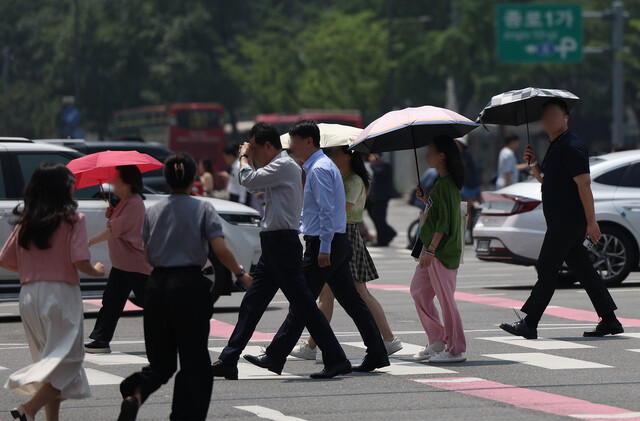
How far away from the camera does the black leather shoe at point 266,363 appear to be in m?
9.18

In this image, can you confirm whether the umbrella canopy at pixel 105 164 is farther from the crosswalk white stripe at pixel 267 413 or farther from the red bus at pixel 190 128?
the red bus at pixel 190 128

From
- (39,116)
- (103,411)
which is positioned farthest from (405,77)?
(103,411)

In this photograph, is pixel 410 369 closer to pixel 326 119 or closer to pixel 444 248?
pixel 444 248

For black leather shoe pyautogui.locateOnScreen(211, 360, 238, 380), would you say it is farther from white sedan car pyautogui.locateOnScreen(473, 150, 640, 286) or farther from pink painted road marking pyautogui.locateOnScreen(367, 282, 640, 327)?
white sedan car pyautogui.locateOnScreen(473, 150, 640, 286)

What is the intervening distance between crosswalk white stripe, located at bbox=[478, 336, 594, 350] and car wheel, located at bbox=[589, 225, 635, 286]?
441 cm

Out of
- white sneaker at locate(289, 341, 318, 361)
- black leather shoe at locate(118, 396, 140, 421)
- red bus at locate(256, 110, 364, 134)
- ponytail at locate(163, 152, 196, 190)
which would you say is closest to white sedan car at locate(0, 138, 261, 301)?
white sneaker at locate(289, 341, 318, 361)

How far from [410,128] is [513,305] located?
14.0ft

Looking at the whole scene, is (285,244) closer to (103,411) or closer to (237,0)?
(103,411)

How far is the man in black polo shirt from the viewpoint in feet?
35.2

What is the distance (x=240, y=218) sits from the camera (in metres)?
14.1

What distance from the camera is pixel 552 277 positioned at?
10.8 metres

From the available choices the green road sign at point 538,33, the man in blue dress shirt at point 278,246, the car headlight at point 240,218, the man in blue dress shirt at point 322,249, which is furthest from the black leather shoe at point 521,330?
the green road sign at point 538,33

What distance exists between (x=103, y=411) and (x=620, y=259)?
28.4 feet

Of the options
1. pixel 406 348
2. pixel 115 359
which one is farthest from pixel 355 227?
pixel 115 359
